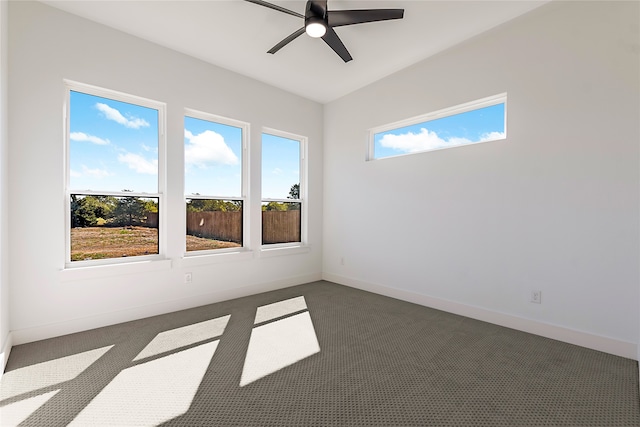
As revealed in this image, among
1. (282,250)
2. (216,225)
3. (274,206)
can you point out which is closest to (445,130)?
(274,206)

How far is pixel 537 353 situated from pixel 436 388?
1.10 m

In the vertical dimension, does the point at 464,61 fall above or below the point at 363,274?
above

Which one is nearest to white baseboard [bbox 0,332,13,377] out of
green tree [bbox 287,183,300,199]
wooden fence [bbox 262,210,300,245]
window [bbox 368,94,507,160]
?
wooden fence [bbox 262,210,300,245]

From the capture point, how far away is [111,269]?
2918 mm

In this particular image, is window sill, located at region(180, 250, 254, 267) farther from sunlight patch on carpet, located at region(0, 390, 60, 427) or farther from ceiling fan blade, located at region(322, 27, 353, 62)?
ceiling fan blade, located at region(322, 27, 353, 62)

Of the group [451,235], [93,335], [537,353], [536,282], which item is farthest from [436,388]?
[93,335]

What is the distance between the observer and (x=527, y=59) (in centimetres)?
281

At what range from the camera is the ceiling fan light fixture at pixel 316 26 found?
7.80ft

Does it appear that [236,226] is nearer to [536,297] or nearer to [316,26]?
[316,26]

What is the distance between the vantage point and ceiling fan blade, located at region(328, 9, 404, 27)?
7.64ft

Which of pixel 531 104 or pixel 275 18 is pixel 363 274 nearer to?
pixel 531 104

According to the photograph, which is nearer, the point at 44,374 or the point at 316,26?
the point at 44,374

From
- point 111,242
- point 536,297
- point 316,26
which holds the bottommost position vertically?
point 536,297

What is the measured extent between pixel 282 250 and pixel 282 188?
94 cm
